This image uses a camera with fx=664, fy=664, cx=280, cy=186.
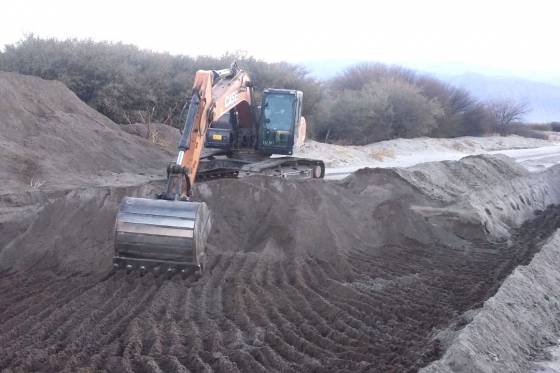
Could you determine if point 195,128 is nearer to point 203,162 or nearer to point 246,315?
point 246,315

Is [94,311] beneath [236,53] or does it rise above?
beneath

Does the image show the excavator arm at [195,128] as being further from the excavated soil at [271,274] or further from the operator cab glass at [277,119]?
the operator cab glass at [277,119]

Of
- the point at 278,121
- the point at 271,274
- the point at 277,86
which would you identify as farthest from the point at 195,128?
the point at 277,86

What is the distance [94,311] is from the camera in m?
6.87

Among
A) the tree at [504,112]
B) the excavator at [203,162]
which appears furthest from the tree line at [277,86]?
the excavator at [203,162]

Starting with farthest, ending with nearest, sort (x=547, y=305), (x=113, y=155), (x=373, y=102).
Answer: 1. (x=373, y=102)
2. (x=113, y=155)
3. (x=547, y=305)

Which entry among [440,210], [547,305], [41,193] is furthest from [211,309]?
[41,193]

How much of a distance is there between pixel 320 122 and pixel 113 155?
49.8 ft

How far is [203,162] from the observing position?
14.0 meters

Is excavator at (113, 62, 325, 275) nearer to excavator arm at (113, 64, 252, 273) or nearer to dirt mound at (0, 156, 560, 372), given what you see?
excavator arm at (113, 64, 252, 273)

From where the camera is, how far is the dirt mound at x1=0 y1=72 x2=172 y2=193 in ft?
47.6

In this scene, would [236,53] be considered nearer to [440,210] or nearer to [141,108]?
[141,108]

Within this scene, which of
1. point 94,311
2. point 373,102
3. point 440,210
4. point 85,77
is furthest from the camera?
point 373,102

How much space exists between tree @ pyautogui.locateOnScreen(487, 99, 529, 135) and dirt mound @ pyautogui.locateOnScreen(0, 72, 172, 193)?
28491 millimetres
